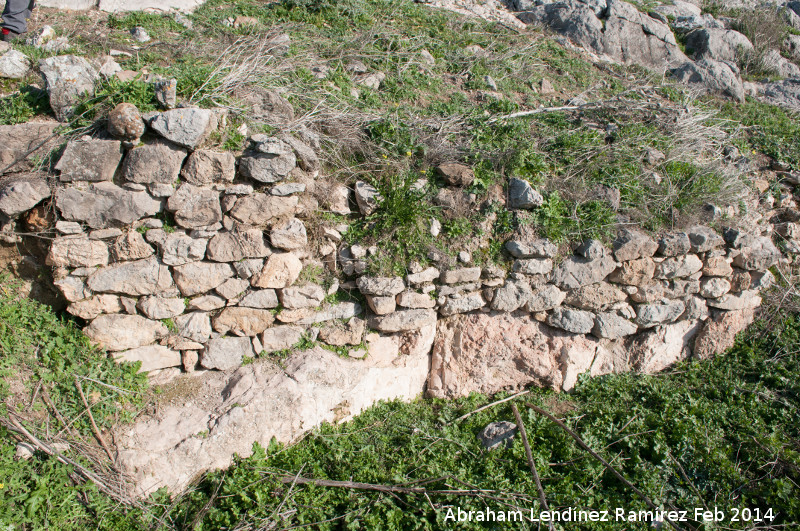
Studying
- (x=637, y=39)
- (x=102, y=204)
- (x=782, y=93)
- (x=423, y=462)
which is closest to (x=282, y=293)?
(x=102, y=204)

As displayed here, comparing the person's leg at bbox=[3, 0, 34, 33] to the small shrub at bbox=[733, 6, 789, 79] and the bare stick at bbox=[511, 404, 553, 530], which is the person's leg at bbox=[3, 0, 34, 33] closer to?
the bare stick at bbox=[511, 404, 553, 530]

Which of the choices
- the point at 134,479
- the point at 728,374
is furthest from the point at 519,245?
the point at 134,479

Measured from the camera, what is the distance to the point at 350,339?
13.2 ft

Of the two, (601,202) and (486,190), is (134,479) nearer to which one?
(486,190)

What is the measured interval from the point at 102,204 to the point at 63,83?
111 cm

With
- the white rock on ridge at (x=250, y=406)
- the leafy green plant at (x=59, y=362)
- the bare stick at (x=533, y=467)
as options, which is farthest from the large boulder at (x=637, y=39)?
the leafy green plant at (x=59, y=362)

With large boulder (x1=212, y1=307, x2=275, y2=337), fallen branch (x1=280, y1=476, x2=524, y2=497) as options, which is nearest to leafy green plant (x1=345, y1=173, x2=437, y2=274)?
large boulder (x1=212, y1=307, x2=275, y2=337)

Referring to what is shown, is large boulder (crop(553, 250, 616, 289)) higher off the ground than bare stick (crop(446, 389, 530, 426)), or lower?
higher

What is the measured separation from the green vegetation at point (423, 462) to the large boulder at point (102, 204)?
30.2 inches

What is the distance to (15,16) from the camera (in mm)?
4641

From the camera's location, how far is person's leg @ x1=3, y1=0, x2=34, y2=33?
15.1ft

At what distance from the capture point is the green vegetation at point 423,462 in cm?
306

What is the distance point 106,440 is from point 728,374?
528 cm

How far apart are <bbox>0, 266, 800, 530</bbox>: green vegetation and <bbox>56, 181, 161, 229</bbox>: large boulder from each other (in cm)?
77
